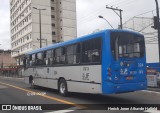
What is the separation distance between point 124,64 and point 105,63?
2.74 ft

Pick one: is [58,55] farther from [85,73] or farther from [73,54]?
[85,73]

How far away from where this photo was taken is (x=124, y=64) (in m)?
12.0

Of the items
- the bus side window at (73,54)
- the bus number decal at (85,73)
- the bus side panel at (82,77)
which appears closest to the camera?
the bus side panel at (82,77)

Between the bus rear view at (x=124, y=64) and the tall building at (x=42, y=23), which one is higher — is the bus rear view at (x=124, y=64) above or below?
below

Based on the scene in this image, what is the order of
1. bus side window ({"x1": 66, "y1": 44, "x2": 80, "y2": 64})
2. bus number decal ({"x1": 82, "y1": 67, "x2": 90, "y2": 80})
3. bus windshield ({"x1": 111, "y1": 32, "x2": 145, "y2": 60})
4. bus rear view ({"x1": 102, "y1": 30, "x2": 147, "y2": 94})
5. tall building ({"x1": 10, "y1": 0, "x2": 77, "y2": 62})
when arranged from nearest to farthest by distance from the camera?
bus rear view ({"x1": 102, "y1": 30, "x2": 147, "y2": 94})
bus windshield ({"x1": 111, "y1": 32, "x2": 145, "y2": 60})
bus number decal ({"x1": 82, "y1": 67, "x2": 90, "y2": 80})
bus side window ({"x1": 66, "y1": 44, "x2": 80, "y2": 64})
tall building ({"x1": 10, "y1": 0, "x2": 77, "y2": 62})

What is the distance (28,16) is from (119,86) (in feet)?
245

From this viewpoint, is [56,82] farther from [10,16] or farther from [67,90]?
[10,16]

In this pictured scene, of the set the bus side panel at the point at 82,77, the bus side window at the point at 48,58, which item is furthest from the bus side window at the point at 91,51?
the bus side window at the point at 48,58

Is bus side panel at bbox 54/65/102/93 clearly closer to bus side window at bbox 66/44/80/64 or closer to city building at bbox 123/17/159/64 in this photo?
bus side window at bbox 66/44/80/64

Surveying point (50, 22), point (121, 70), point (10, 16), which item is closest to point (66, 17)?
point (50, 22)

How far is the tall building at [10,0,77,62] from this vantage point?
268ft

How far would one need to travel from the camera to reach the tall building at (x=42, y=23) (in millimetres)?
81750

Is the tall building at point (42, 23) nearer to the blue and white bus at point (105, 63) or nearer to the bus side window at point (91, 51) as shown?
the blue and white bus at point (105, 63)

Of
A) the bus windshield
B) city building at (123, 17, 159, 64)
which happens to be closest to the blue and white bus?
the bus windshield
